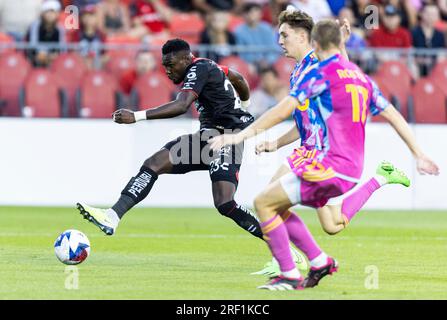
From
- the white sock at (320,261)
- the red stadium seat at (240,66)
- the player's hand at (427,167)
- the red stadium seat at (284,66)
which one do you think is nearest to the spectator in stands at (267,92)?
the red stadium seat at (240,66)

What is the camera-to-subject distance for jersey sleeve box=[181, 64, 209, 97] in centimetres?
1129

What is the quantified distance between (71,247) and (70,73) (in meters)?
9.35

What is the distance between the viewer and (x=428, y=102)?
800 inches

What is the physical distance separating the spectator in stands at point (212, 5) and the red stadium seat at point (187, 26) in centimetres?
28

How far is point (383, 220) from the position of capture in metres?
17.8

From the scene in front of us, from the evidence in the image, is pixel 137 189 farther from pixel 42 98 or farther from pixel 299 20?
pixel 42 98

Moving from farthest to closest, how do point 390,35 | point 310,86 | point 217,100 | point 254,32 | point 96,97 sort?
point 390,35 → point 254,32 → point 96,97 → point 217,100 → point 310,86

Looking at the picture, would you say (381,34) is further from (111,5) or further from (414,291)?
(414,291)

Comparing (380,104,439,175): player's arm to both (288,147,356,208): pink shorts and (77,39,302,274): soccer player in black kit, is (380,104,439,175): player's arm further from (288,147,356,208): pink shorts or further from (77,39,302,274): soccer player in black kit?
(77,39,302,274): soccer player in black kit

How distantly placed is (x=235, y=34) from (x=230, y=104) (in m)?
9.34

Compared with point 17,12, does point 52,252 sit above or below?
below

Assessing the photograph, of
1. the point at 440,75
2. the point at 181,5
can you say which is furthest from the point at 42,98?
the point at 440,75

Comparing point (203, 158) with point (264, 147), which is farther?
point (203, 158)
